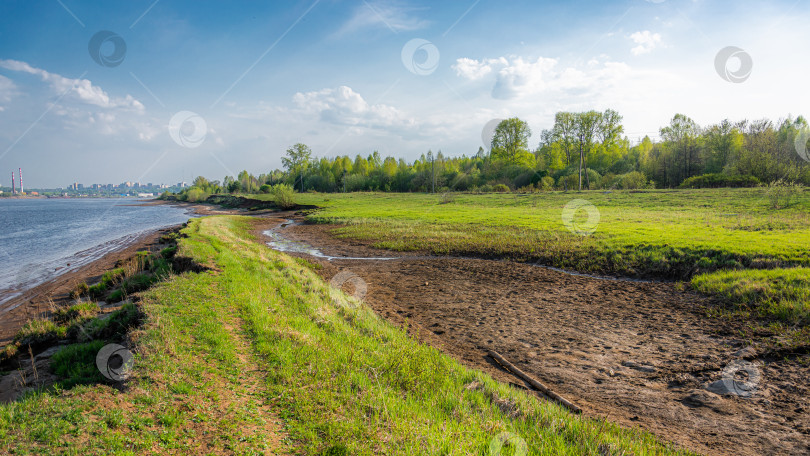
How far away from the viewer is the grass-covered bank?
423cm

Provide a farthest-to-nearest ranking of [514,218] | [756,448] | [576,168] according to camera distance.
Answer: [576,168] → [514,218] → [756,448]

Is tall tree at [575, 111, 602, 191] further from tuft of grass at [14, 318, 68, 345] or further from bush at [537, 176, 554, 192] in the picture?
tuft of grass at [14, 318, 68, 345]

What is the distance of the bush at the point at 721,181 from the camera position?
47494 millimetres

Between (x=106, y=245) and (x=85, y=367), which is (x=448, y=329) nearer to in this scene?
(x=85, y=367)

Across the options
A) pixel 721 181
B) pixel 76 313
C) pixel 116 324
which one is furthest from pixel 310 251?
pixel 721 181

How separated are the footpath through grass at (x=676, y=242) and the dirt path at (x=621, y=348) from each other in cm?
152

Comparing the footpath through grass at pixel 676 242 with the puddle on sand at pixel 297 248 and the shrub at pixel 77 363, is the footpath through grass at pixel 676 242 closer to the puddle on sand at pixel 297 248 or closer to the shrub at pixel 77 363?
the puddle on sand at pixel 297 248

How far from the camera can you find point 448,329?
1069 cm

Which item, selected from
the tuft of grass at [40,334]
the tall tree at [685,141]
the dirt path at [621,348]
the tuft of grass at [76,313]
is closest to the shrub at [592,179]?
the tall tree at [685,141]

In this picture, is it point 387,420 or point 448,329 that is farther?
point 448,329

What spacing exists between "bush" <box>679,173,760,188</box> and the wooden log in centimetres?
5866

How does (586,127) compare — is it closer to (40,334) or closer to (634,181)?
(634,181)

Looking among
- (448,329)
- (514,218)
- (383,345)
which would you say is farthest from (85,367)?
(514,218)

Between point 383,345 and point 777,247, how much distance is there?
17.9 m
